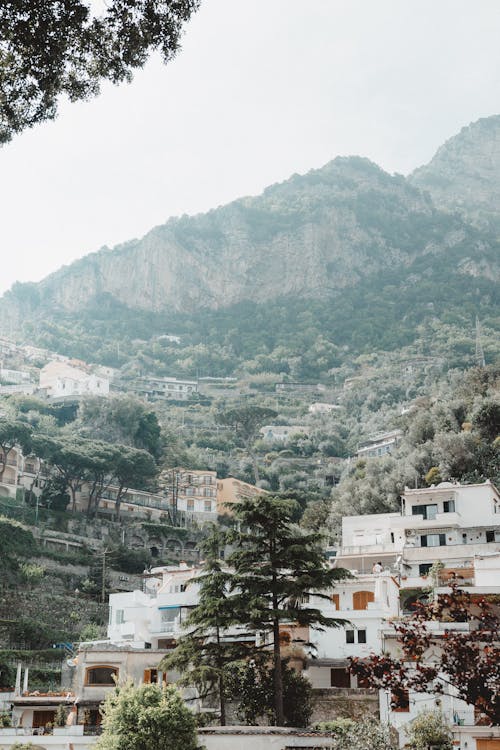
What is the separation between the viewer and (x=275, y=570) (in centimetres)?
2670

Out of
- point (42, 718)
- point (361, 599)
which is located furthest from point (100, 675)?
point (361, 599)

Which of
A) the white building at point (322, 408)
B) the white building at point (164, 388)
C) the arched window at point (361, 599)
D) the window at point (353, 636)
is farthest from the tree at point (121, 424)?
the window at point (353, 636)

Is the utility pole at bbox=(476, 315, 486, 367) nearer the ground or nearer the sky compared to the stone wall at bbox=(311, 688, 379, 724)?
nearer the sky

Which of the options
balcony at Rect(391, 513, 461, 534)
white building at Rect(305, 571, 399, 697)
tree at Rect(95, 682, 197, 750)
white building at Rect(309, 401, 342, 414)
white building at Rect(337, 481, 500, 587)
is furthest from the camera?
white building at Rect(309, 401, 342, 414)

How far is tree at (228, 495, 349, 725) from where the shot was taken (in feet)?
84.1

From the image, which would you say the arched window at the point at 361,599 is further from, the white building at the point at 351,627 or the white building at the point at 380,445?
the white building at the point at 380,445

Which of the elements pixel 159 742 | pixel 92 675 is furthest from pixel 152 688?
pixel 92 675

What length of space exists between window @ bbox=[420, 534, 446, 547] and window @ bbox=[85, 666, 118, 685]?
636 inches

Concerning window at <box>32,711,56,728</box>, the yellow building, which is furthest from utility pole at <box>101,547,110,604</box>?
window at <box>32,711,56,728</box>

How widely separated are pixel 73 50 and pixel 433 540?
3496cm

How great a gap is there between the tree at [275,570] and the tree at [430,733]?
4.03 meters

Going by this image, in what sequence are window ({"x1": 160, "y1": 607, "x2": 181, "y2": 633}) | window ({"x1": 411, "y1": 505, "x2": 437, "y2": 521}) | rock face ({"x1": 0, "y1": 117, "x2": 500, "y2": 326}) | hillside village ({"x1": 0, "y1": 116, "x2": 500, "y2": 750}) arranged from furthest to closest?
1. rock face ({"x1": 0, "y1": 117, "x2": 500, "y2": 326})
2. window ({"x1": 411, "y1": 505, "x2": 437, "y2": 521})
3. window ({"x1": 160, "y1": 607, "x2": 181, "y2": 633})
4. hillside village ({"x1": 0, "y1": 116, "x2": 500, "y2": 750})

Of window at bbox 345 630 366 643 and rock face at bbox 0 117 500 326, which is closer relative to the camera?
window at bbox 345 630 366 643

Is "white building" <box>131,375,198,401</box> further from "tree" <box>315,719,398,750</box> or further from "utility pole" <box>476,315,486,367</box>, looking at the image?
"tree" <box>315,719,398,750</box>
